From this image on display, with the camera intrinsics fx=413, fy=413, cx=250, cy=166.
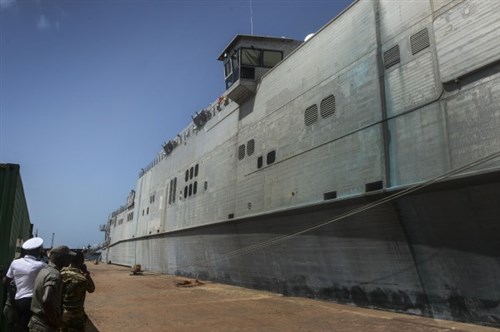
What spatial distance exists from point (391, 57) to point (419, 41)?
619 mm

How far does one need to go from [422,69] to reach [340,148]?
2.25 metres

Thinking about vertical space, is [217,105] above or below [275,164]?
above

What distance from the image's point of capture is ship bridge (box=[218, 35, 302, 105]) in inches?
495

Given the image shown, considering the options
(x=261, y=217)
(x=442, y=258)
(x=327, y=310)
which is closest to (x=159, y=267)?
(x=261, y=217)

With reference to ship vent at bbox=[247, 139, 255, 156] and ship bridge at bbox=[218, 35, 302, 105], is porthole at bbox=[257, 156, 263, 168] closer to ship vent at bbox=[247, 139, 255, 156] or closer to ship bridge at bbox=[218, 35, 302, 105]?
ship vent at bbox=[247, 139, 255, 156]

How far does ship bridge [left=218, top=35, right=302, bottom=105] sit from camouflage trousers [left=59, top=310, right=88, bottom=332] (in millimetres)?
9554

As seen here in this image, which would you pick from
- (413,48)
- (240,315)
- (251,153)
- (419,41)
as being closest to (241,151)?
(251,153)

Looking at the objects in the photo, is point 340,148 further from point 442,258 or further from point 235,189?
point 235,189

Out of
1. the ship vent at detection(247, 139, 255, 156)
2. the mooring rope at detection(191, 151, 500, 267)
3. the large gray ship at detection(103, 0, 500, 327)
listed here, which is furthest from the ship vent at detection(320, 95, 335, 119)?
the ship vent at detection(247, 139, 255, 156)

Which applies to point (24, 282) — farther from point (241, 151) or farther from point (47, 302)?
point (241, 151)

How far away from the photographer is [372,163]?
7.52 m

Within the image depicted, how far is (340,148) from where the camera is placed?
8398 millimetres

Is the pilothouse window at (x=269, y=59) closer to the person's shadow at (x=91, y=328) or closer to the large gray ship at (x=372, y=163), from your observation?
the large gray ship at (x=372, y=163)

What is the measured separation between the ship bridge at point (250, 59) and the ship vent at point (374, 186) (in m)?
5.90
